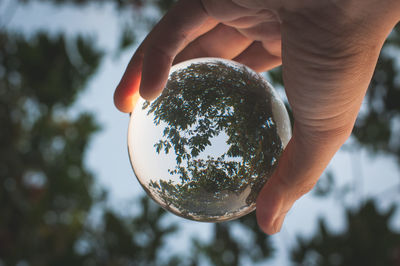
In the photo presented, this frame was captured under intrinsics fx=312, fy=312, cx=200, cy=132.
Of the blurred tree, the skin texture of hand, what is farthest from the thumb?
the blurred tree

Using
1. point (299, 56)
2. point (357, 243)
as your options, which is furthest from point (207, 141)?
point (357, 243)

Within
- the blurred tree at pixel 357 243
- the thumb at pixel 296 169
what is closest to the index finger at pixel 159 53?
the thumb at pixel 296 169

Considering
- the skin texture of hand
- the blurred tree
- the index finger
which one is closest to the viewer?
the skin texture of hand

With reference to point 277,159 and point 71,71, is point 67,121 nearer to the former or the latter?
point 71,71

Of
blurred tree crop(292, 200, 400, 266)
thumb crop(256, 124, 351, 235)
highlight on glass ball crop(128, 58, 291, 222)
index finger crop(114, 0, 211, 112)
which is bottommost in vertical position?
blurred tree crop(292, 200, 400, 266)

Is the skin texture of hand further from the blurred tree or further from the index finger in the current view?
the blurred tree

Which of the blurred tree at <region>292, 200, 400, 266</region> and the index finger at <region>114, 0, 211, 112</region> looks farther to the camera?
the blurred tree at <region>292, 200, 400, 266</region>

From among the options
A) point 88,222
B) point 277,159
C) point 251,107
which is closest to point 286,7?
point 251,107

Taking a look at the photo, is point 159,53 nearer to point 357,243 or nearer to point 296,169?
point 296,169
